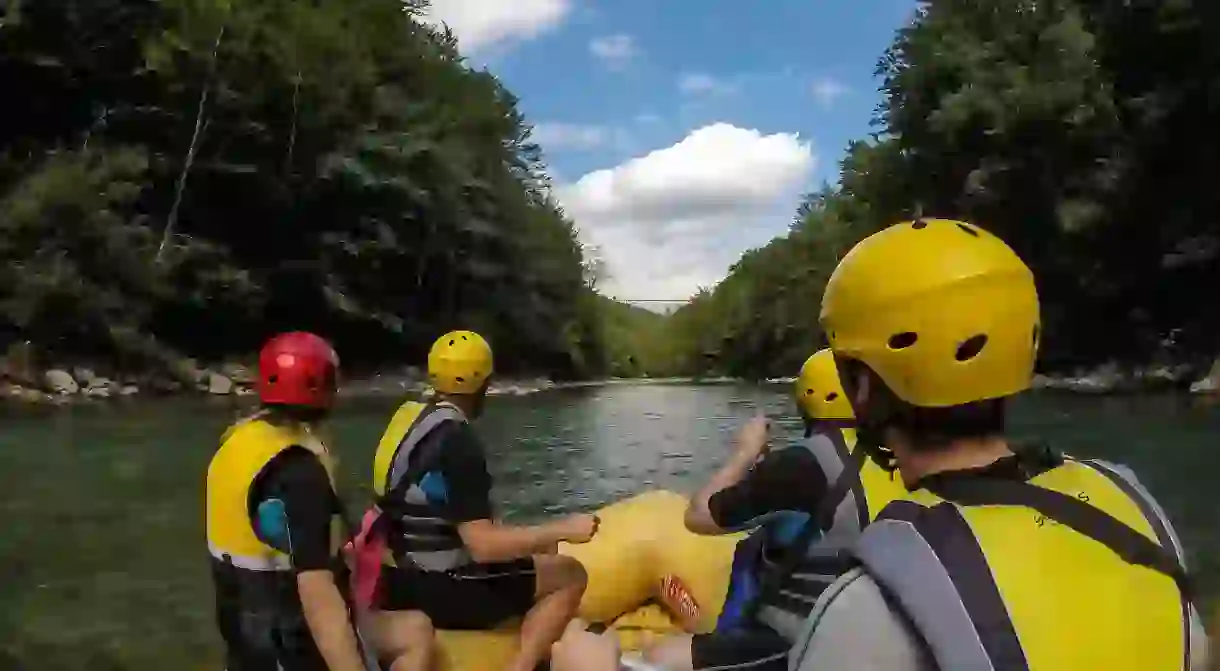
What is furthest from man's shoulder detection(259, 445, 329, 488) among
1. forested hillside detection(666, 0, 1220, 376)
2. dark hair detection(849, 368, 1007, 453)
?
Answer: forested hillside detection(666, 0, 1220, 376)

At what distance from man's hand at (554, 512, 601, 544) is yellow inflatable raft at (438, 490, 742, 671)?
50.0 inches

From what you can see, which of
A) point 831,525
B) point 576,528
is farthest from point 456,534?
point 831,525

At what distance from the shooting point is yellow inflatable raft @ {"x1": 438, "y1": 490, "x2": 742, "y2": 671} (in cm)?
565

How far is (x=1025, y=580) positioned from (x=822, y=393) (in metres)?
2.71

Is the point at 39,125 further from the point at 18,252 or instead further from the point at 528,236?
the point at 528,236

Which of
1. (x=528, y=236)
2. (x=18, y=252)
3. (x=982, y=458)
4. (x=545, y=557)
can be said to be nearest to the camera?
(x=982, y=458)

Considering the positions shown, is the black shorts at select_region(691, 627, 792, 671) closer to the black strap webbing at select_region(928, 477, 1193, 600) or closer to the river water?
the river water

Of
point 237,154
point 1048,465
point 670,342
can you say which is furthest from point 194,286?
point 670,342

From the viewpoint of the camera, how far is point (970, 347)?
159 centimetres

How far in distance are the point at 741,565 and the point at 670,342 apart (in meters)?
129

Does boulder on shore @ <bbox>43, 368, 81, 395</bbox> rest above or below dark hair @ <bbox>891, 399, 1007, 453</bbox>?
below

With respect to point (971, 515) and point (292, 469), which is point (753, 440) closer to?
point (292, 469)

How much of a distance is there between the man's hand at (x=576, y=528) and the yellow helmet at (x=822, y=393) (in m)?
0.93

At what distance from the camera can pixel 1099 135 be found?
32.3 meters
